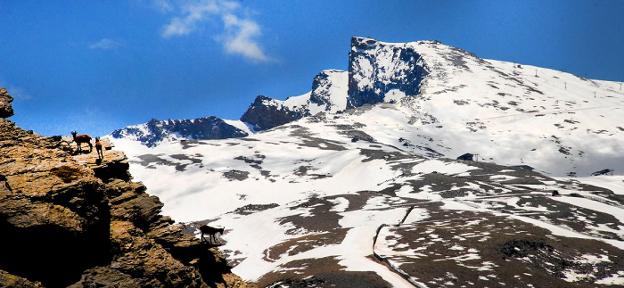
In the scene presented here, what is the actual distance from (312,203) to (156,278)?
465 feet

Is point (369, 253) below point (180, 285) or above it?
below

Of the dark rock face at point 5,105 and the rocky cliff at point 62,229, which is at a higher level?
the dark rock face at point 5,105

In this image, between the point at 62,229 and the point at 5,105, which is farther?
the point at 5,105

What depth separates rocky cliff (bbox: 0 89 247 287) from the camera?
61.0ft

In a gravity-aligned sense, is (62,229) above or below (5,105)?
below

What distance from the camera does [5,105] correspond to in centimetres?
2377

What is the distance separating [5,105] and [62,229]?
338 inches

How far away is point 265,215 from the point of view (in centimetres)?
14938

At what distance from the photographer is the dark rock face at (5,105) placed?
925 inches

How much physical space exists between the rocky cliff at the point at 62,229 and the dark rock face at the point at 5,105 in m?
0.04

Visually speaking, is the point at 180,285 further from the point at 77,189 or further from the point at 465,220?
the point at 465,220

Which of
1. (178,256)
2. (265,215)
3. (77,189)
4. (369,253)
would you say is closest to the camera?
(77,189)

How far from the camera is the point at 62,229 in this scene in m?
19.5

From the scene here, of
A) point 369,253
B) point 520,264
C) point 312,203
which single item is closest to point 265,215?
point 312,203
